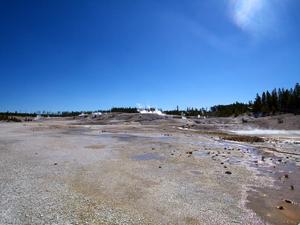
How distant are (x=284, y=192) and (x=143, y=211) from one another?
301 inches

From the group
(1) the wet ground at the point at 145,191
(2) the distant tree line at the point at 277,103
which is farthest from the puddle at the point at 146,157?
(2) the distant tree line at the point at 277,103

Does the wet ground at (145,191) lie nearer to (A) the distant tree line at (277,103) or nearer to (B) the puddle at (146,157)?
(B) the puddle at (146,157)

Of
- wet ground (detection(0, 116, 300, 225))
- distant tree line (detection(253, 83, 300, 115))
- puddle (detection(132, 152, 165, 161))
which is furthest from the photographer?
distant tree line (detection(253, 83, 300, 115))

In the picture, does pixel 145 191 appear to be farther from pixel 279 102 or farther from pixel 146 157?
pixel 279 102

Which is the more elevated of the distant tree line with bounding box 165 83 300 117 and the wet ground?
the distant tree line with bounding box 165 83 300 117

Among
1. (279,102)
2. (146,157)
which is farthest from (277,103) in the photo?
(146,157)

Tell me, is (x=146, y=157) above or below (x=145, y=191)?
above

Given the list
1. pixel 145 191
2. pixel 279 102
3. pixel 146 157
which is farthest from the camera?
pixel 279 102

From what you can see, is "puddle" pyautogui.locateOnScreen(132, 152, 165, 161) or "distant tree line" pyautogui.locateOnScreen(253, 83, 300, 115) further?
"distant tree line" pyautogui.locateOnScreen(253, 83, 300, 115)

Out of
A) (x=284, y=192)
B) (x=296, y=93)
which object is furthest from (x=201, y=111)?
(x=284, y=192)

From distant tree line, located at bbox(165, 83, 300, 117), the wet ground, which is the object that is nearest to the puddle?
the wet ground

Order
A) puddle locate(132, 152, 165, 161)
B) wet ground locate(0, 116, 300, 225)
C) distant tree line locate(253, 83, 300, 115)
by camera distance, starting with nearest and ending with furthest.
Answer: wet ground locate(0, 116, 300, 225) < puddle locate(132, 152, 165, 161) < distant tree line locate(253, 83, 300, 115)

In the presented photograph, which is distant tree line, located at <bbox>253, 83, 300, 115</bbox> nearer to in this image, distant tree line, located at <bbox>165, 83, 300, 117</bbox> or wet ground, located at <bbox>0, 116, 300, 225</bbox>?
distant tree line, located at <bbox>165, 83, 300, 117</bbox>

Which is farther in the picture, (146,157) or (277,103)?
(277,103)
